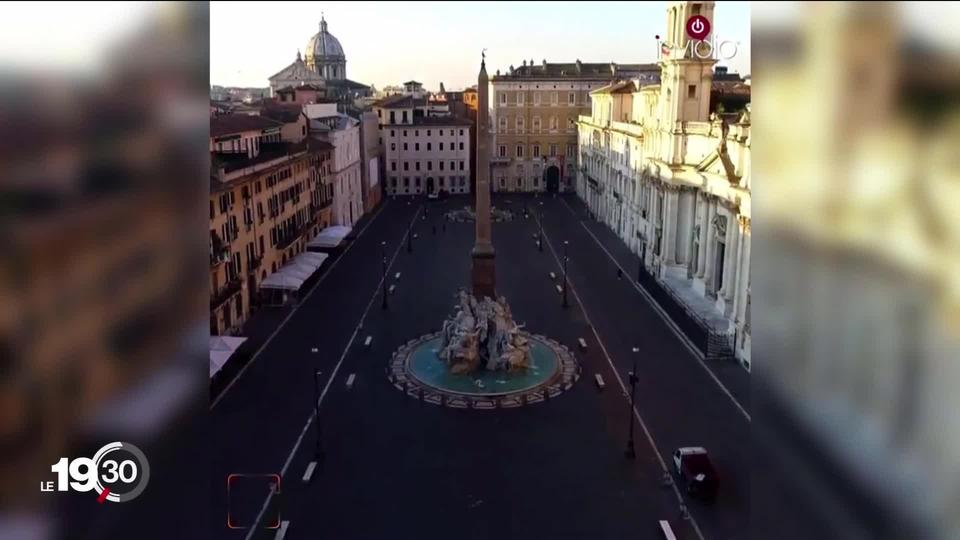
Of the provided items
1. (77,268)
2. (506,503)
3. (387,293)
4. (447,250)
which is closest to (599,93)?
(447,250)

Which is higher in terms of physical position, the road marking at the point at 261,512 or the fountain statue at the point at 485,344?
the fountain statue at the point at 485,344

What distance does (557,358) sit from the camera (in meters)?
35.4

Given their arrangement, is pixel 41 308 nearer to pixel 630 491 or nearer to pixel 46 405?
pixel 46 405

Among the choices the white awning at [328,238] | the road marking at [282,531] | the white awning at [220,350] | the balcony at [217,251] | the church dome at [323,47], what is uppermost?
the church dome at [323,47]

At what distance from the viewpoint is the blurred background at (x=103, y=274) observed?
5426mm

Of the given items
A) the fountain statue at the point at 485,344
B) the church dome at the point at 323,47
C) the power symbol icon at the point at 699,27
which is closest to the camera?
the fountain statue at the point at 485,344

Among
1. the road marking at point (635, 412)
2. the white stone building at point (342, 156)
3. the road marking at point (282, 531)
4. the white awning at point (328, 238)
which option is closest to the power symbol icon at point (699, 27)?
the road marking at point (635, 412)

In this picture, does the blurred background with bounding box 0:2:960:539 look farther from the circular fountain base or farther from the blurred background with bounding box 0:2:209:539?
the circular fountain base

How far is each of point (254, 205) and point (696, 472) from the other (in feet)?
104

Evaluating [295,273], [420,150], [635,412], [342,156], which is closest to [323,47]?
[420,150]

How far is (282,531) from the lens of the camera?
21.5m

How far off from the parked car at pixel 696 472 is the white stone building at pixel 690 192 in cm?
1166

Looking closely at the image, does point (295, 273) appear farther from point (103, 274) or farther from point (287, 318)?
point (103, 274)

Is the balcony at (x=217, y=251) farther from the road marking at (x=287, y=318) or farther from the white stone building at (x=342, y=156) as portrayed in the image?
the white stone building at (x=342, y=156)
